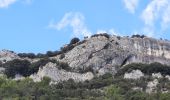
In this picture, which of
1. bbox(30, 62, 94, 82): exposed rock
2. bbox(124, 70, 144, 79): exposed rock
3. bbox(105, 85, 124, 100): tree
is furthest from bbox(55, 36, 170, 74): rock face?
bbox(105, 85, 124, 100): tree

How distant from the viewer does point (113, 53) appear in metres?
141

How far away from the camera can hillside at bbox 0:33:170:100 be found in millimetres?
114125

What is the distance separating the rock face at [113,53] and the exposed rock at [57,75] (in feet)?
17.5

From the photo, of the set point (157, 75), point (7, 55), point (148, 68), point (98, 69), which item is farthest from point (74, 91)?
point (7, 55)

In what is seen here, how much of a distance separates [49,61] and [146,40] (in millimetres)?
21995

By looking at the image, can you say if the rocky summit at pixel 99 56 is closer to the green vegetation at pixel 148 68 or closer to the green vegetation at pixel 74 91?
the green vegetation at pixel 148 68

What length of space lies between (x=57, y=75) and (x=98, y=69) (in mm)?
9721

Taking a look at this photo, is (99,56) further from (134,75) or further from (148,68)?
(134,75)

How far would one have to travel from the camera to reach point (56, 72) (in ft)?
432

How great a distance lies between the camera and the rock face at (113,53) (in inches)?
5522

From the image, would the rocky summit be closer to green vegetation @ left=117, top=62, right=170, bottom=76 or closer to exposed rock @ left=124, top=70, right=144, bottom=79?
green vegetation @ left=117, top=62, right=170, bottom=76

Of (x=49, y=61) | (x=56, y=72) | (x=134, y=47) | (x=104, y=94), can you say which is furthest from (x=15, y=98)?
(x=134, y=47)

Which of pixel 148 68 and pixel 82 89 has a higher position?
pixel 148 68

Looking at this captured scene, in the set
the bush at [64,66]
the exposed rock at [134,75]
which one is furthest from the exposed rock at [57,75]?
the exposed rock at [134,75]
